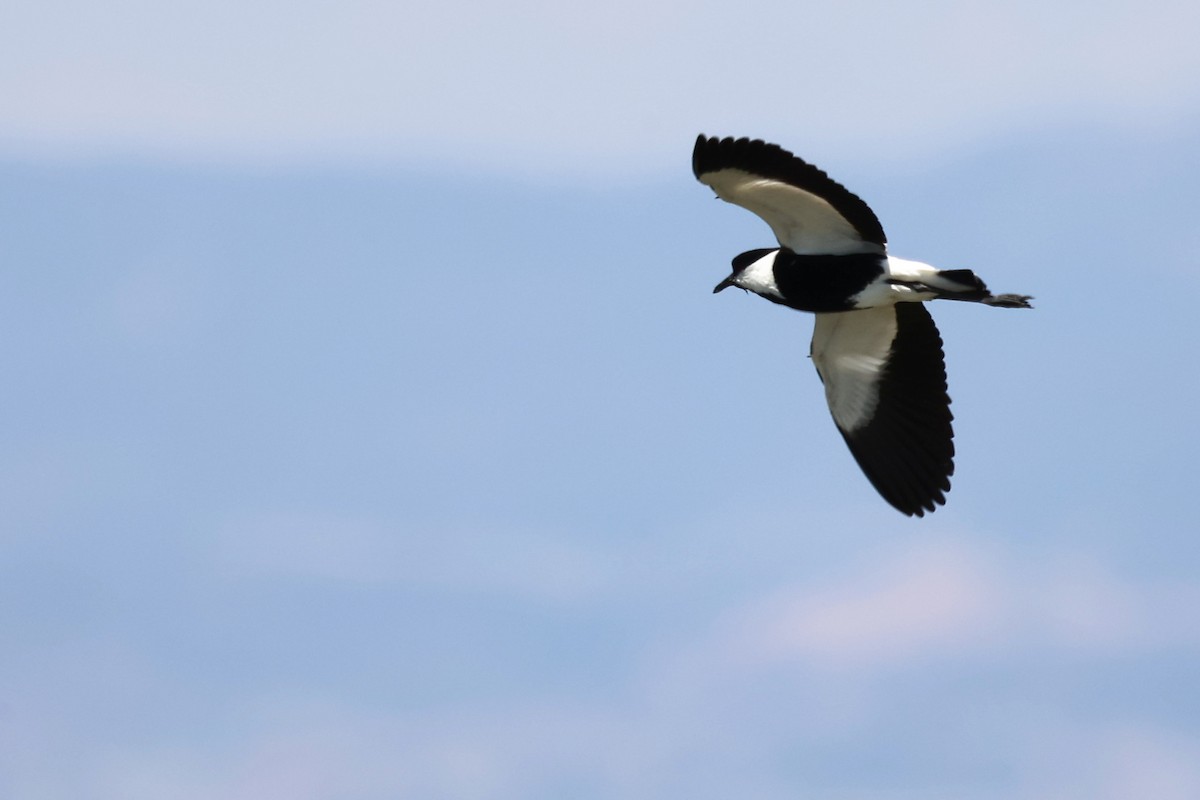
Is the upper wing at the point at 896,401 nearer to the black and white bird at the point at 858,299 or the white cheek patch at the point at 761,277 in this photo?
the black and white bird at the point at 858,299

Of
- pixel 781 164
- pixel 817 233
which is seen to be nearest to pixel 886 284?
pixel 817 233

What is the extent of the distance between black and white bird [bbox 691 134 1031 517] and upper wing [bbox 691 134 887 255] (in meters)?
0.01

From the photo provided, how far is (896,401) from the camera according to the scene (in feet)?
57.4

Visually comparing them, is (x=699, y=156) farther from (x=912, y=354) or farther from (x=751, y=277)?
(x=912, y=354)

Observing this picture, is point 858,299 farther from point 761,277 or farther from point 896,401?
point 896,401

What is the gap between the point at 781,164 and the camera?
1530 centimetres

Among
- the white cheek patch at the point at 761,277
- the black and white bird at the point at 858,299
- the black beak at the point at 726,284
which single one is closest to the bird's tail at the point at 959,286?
the black and white bird at the point at 858,299

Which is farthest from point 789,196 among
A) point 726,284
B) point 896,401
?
point 896,401

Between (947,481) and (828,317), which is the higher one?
(828,317)

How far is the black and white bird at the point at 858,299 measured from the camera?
15.7m

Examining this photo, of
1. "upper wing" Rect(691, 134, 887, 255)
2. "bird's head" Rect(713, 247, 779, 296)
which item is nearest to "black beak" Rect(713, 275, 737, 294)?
"bird's head" Rect(713, 247, 779, 296)

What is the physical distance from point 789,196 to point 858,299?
4.26 ft

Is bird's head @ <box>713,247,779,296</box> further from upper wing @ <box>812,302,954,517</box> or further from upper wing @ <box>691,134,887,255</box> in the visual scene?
upper wing @ <box>812,302,954,517</box>

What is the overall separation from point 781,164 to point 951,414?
3.46 metres
